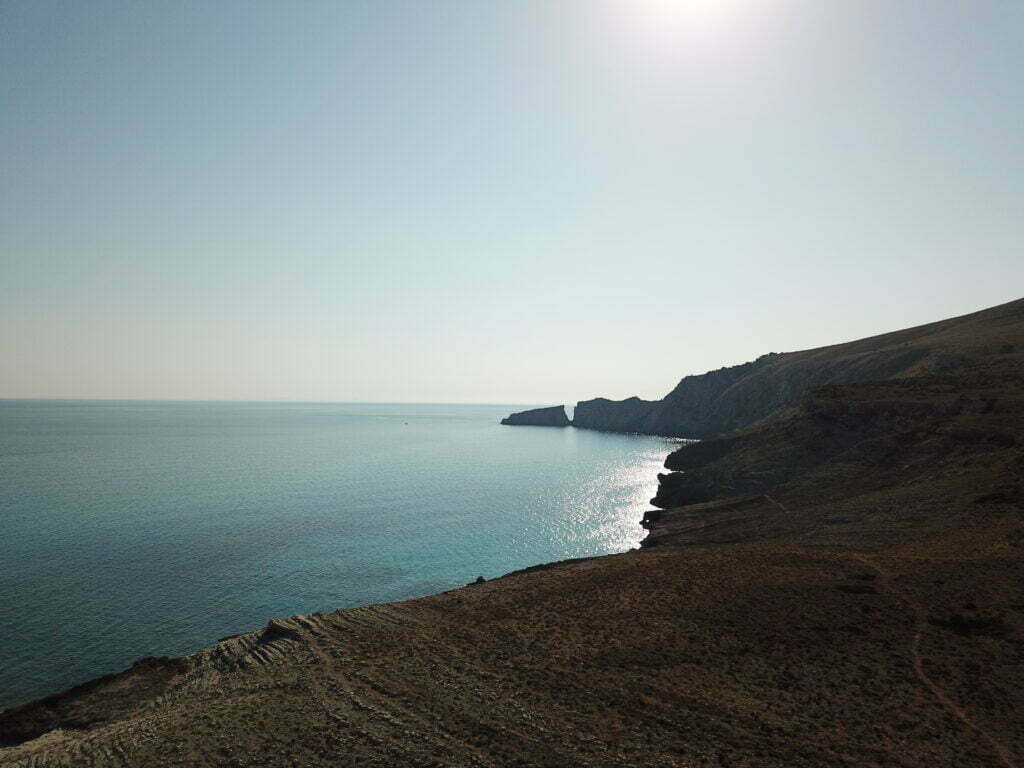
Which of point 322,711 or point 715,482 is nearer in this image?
point 322,711

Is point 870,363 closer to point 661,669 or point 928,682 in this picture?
point 928,682

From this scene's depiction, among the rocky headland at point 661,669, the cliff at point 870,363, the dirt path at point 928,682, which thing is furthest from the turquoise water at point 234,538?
the cliff at point 870,363

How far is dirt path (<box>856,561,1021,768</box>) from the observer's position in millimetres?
16938


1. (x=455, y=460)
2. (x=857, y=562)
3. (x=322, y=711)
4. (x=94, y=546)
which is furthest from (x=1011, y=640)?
(x=455, y=460)

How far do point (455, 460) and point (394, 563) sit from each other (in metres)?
92.4

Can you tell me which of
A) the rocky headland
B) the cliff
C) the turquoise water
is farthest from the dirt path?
the cliff

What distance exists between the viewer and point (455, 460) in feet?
489

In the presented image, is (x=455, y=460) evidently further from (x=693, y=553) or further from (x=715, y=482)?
(x=693, y=553)

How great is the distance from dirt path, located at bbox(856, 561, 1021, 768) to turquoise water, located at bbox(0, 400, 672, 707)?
118 ft

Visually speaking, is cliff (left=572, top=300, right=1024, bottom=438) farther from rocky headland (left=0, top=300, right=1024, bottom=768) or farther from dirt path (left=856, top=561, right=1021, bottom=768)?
dirt path (left=856, top=561, right=1021, bottom=768)

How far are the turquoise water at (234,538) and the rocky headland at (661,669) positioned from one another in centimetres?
977

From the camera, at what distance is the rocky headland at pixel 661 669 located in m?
18.7

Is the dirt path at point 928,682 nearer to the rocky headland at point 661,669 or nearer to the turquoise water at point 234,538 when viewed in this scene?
the rocky headland at point 661,669

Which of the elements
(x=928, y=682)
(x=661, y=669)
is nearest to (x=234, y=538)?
(x=661, y=669)
